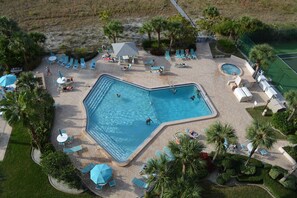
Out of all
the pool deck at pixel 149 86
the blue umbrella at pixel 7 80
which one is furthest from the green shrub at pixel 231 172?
the blue umbrella at pixel 7 80

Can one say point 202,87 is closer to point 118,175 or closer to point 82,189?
point 118,175

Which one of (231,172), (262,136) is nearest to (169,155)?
(231,172)

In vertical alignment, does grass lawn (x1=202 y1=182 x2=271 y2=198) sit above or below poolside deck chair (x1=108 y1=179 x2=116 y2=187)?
below

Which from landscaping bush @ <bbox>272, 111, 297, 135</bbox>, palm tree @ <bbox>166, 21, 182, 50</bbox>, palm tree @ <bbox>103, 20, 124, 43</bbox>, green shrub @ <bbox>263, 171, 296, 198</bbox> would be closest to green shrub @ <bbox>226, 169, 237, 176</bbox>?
green shrub @ <bbox>263, 171, 296, 198</bbox>

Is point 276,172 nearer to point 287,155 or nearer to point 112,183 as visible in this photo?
point 287,155

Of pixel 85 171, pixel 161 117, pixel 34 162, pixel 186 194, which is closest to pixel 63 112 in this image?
pixel 34 162

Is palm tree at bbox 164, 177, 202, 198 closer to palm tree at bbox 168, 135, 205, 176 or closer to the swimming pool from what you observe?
palm tree at bbox 168, 135, 205, 176
